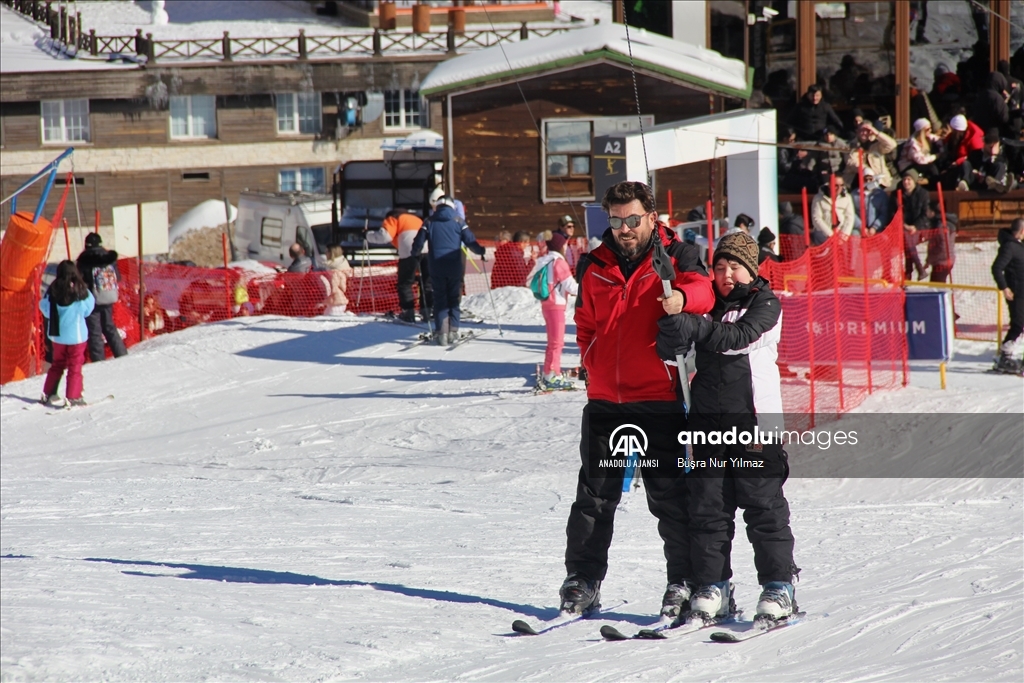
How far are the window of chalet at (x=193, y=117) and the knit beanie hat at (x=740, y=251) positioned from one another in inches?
1432

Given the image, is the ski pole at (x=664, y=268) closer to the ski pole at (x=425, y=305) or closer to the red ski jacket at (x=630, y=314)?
the red ski jacket at (x=630, y=314)

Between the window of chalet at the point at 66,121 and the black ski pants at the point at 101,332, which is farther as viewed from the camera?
the window of chalet at the point at 66,121

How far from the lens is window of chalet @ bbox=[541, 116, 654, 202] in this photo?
2122 centimetres

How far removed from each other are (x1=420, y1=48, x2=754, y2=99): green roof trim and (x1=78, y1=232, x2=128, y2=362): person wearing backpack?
710cm

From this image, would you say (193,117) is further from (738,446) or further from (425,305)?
(738,446)

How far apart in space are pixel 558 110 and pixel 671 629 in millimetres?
16535

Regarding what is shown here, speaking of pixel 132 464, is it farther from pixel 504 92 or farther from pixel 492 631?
pixel 504 92

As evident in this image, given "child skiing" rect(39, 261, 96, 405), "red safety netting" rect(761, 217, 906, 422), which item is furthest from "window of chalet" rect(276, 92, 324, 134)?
"red safety netting" rect(761, 217, 906, 422)

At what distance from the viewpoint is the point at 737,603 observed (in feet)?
19.9

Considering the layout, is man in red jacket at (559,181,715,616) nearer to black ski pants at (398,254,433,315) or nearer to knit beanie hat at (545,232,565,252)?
knit beanie hat at (545,232,565,252)

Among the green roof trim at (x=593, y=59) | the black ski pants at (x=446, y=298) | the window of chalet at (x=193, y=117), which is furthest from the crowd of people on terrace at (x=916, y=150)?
the window of chalet at (x=193, y=117)

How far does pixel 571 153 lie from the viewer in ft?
70.4

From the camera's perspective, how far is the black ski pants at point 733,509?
211 inches

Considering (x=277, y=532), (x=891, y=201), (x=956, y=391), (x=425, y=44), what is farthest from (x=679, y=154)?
(x=425, y=44)
